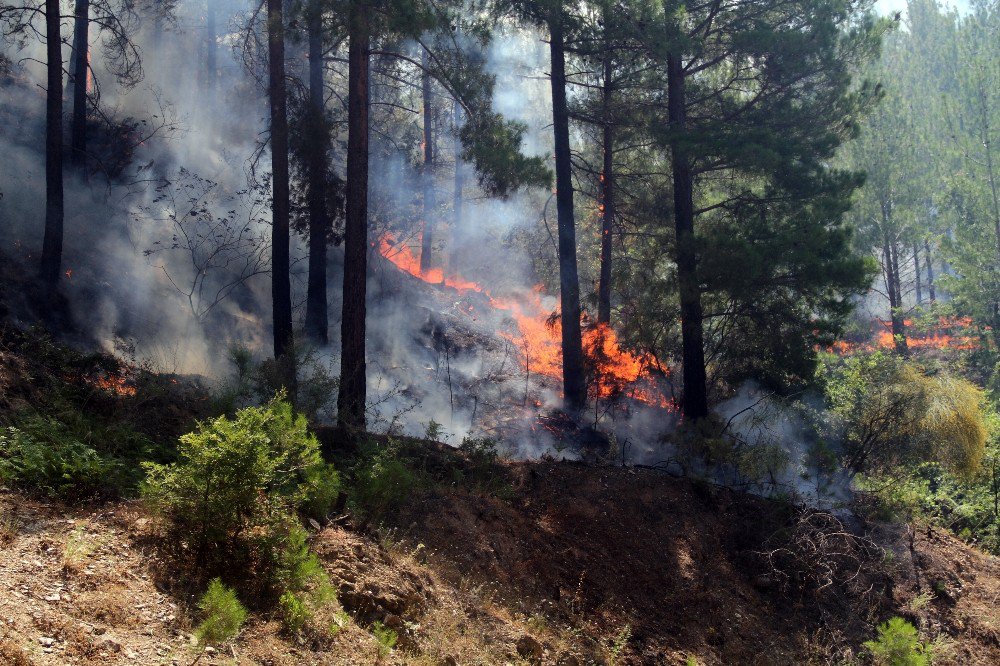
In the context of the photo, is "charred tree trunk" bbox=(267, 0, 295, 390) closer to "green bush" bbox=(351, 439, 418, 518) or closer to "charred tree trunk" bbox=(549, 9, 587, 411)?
"green bush" bbox=(351, 439, 418, 518)

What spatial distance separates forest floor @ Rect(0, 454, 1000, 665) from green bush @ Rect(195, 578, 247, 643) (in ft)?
0.34

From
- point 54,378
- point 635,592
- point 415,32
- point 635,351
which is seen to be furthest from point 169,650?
point 635,351

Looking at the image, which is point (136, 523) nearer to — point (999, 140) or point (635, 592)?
point (635, 592)

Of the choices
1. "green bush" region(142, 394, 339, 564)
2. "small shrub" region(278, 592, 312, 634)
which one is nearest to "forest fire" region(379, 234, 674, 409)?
"green bush" region(142, 394, 339, 564)

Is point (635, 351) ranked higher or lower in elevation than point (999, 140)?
lower

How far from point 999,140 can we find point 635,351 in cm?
1706

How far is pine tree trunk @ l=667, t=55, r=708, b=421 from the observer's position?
15258mm

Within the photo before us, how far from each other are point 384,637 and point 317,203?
12.3 metres

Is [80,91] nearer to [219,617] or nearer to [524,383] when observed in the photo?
[524,383]

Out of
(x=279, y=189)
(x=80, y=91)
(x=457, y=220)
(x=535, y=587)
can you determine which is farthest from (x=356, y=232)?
(x=457, y=220)

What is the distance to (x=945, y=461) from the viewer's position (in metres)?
12.8

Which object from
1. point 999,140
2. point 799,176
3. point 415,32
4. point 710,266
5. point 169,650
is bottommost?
point 169,650

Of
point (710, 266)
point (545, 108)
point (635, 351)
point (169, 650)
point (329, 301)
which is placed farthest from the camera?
point (545, 108)

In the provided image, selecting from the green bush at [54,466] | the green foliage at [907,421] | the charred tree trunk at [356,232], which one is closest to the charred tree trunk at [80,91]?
the charred tree trunk at [356,232]
